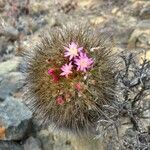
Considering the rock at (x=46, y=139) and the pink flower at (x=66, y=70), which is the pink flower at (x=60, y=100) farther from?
the rock at (x=46, y=139)

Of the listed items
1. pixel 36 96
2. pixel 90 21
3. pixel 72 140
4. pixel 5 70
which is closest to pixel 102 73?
pixel 36 96

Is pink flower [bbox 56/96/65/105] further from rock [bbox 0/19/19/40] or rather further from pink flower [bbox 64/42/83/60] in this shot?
rock [bbox 0/19/19/40]

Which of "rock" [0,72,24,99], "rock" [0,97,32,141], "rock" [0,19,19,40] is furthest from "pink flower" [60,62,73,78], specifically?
"rock" [0,19,19,40]

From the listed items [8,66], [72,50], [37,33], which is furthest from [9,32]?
[72,50]

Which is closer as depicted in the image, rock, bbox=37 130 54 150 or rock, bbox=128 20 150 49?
rock, bbox=37 130 54 150

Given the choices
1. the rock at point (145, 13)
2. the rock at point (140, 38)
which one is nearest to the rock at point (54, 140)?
the rock at point (140, 38)

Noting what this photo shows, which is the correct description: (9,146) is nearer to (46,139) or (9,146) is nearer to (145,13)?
(46,139)

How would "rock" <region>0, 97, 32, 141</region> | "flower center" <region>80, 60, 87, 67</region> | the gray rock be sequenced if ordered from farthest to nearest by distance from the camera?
the gray rock < "rock" <region>0, 97, 32, 141</region> < "flower center" <region>80, 60, 87, 67</region>
